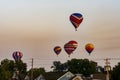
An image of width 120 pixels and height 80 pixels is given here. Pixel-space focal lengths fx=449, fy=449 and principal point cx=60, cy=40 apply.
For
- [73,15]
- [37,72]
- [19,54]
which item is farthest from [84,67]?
[73,15]

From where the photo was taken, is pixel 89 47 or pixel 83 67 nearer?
pixel 89 47

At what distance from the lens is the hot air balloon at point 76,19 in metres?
63.5

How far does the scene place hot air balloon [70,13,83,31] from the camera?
6353 cm

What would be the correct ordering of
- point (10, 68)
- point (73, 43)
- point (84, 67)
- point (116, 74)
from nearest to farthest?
1. point (73, 43)
2. point (116, 74)
3. point (10, 68)
4. point (84, 67)

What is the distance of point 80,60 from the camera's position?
566 ft

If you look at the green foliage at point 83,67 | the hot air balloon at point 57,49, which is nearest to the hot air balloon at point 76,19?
the hot air balloon at point 57,49

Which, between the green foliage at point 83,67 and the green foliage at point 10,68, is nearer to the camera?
the green foliage at point 10,68

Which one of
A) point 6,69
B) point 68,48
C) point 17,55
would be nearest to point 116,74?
point 17,55

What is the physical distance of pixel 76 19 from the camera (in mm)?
63875

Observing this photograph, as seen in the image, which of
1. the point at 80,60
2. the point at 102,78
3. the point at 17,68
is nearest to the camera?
the point at 102,78

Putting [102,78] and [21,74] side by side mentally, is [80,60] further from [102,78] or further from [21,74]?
[102,78]

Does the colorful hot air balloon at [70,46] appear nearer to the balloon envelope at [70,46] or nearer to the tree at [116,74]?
the balloon envelope at [70,46]

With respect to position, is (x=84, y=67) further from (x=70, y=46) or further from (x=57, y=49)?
(x=70, y=46)

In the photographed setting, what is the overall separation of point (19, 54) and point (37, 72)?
83.4m
